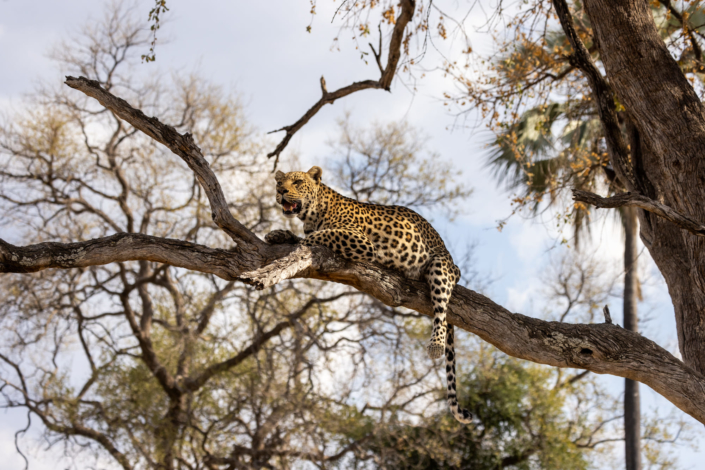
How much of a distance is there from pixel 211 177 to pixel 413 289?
1.98 meters

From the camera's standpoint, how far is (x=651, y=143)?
6793mm

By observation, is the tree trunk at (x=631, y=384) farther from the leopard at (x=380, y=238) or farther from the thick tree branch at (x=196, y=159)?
the thick tree branch at (x=196, y=159)

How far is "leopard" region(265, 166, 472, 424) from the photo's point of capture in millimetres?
6086

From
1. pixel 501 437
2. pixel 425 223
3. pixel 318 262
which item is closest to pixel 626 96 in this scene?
pixel 425 223

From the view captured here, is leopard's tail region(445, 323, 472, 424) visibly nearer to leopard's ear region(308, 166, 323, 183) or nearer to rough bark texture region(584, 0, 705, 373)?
leopard's ear region(308, 166, 323, 183)

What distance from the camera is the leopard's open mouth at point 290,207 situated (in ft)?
21.3

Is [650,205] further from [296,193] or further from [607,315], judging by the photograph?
[296,193]

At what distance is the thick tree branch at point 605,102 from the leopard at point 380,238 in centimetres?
221

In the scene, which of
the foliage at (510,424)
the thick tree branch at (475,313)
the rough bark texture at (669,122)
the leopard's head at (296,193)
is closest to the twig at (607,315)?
the thick tree branch at (475,313)

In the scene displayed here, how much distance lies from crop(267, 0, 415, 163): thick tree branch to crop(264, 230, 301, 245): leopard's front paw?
76.3 inches

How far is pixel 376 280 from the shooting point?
5.97m

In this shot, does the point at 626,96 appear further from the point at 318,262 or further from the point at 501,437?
the point at 501,437

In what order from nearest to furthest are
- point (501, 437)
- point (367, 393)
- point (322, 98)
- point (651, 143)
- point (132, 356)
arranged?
point (651, 143)
point (322, 98)
point (367, 393)
point (132, 356)
point (501, 437)

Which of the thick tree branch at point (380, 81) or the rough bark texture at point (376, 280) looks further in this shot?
the thick tree branch at point (380, 81)
